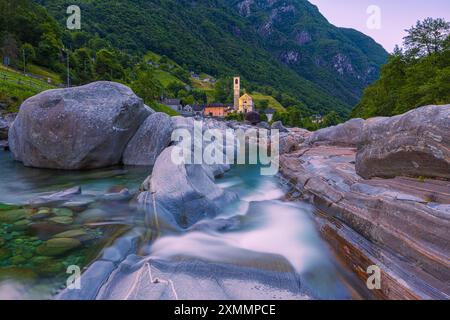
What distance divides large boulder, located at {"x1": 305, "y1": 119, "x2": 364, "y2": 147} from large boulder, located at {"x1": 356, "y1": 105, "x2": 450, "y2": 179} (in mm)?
9764

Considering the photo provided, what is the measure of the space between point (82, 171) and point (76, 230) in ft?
26.0

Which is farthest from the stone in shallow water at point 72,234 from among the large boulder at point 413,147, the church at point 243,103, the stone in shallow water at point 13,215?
the church at point 243,103

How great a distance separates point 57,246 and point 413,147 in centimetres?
759

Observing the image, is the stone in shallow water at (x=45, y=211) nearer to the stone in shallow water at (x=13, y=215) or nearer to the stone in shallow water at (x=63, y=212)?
the stone in shallow water at (x=63, y=212)

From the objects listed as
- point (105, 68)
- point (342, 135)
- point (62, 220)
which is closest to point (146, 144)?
point (62, 220)

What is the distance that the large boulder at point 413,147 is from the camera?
6.01 m

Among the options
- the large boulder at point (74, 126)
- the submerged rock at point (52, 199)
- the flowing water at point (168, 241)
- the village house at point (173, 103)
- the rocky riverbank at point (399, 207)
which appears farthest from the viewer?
the village house at point (173, 103)

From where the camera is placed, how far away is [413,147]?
255 inches

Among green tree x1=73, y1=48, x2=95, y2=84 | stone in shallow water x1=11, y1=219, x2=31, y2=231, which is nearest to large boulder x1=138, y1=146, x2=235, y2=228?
stone in shallow water x1=11, y1=219, x2=31, y2=231

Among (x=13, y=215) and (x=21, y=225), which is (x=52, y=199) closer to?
(x=13, y=215)

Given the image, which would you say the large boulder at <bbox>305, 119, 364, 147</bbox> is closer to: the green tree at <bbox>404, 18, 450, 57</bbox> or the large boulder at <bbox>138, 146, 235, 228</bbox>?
the large boulder at <bbox>138, 146, 235, 228</bbox>

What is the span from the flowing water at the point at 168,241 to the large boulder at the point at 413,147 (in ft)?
7.89
